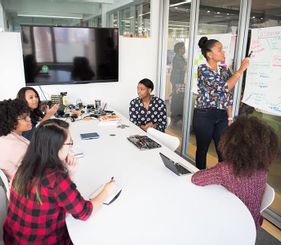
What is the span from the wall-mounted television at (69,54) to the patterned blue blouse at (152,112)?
2.98 feet

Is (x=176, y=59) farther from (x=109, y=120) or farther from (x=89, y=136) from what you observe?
(x=89, y=136)

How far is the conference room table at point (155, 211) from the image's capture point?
3.68 ft

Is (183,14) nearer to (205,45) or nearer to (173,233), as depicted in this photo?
(205,45)

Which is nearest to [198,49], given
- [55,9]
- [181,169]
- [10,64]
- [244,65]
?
[244,65]

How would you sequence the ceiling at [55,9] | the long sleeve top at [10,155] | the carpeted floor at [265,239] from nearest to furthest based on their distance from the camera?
the long sleeve top at [10,155] → the carpeted floor at [265,239] → the ceiling at [55,9]

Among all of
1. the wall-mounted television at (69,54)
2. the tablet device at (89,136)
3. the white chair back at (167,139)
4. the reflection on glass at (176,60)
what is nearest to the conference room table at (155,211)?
the white chair back at (167,139)

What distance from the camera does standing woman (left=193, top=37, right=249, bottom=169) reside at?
91.8 inches

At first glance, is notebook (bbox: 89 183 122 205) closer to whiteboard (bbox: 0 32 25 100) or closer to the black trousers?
the black trousers

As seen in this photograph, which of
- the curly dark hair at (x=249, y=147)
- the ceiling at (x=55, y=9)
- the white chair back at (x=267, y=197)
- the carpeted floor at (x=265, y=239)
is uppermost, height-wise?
the ceiling at (x=55, y=9)

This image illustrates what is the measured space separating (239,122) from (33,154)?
3.40ft

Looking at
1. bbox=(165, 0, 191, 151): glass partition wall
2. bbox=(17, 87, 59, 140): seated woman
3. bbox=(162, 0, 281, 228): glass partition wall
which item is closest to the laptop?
bbox=(162, 0, 281, 228): glass partition wall

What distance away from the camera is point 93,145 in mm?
2131

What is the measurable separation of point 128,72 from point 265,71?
2.09 metres

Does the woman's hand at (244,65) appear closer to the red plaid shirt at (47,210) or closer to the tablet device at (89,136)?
the tablet device at (89,136)
